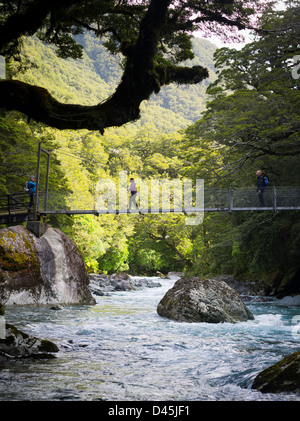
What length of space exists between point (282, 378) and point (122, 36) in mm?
5431

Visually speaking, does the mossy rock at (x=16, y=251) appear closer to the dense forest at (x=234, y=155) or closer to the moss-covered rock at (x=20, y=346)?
the dense forest at (x=234, y=155)

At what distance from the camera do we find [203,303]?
954 cm

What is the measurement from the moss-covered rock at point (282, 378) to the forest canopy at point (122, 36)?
362cm

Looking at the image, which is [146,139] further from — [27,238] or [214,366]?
[214,366]

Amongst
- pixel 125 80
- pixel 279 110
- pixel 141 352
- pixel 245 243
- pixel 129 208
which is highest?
pixel 279 110

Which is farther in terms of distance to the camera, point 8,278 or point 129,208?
point 129,208

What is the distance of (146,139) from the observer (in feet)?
162

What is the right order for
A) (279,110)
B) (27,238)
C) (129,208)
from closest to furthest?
(27,238) → (279,110) → (129,208)

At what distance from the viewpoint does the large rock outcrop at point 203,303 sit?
30.6 feet

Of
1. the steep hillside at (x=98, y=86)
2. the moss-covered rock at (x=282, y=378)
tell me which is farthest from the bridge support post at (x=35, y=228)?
the steep hillside at (x=98, y=86)

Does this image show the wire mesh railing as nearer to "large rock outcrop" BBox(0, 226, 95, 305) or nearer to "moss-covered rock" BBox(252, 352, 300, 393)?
"large rock outcrop" BBox(0, 226, 95, 305)
